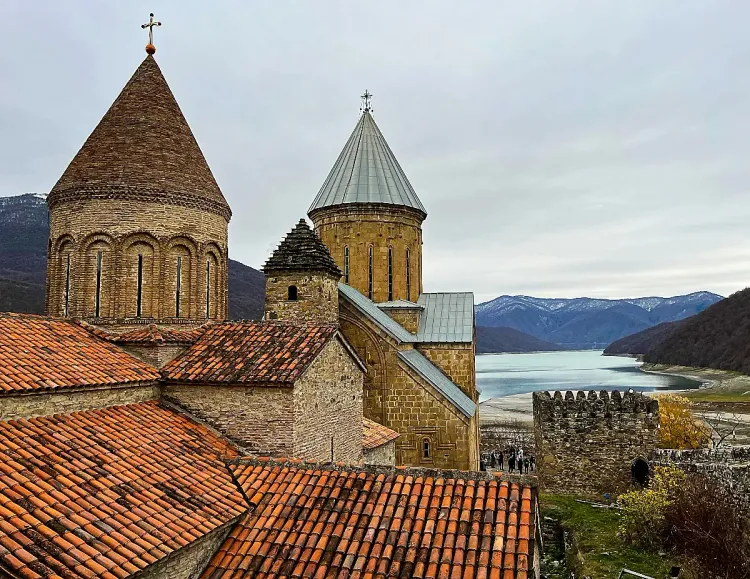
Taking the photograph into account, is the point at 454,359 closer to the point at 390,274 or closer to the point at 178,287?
the point at 390,274

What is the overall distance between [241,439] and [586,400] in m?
10.4

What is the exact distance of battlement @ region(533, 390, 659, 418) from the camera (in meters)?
14.5

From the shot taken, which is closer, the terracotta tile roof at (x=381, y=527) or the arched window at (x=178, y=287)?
the terracotta tile roof at (x=381, y=527)

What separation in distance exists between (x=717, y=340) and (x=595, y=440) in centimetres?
7292

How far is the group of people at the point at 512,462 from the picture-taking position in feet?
72.5

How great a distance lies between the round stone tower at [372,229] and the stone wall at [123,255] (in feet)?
26.7

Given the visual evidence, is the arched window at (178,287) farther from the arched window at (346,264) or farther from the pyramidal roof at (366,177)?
the pyramidal roof at (366,177)

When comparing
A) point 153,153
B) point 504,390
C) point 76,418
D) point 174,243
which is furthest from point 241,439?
point 504,390

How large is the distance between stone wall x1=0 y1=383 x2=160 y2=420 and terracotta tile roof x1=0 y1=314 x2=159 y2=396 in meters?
0.11

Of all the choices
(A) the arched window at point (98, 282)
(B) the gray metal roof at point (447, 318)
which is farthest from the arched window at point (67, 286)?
(B) the gray metal roof at point (447, 318)

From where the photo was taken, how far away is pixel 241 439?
293 inches

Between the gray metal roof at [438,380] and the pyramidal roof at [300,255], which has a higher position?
the pyramidal roof at [300,255]

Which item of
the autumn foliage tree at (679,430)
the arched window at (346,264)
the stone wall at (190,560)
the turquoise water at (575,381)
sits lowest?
the turquoise water at (575,381)

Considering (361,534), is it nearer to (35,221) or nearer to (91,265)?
(91,265)
